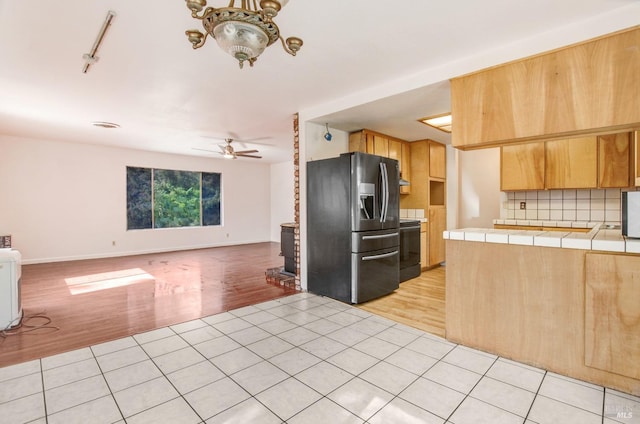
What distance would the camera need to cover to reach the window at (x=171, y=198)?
748 cm

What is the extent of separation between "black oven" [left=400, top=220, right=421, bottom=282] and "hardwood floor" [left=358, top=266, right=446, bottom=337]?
0.18m

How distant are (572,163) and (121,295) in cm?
604

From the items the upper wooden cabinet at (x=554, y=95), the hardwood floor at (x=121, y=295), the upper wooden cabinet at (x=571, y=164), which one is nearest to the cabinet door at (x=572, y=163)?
the upper wooden cabinet at (x=571, y=164)

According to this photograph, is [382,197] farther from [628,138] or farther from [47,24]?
[47,24]

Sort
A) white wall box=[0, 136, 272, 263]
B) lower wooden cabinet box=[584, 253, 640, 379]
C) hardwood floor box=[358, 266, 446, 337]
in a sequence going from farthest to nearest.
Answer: white wall box=[0, 136, 272, 263], hardwood floor box=[358, 266, 446, 337], lower wooden cabinet box=[584, 253, 640, 379]

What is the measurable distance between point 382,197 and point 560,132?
6.17 feet

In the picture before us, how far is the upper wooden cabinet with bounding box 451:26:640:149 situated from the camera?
1.98m

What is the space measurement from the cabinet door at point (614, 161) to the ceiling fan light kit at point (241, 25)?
4.05 meters

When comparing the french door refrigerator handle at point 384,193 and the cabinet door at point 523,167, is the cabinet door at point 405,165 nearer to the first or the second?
the cabinet door at point 523,167

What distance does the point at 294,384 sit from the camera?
6.56 ft

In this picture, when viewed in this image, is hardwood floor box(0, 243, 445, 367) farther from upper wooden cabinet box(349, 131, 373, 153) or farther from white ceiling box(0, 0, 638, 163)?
white ceiling box(0, 0, 638, 163)

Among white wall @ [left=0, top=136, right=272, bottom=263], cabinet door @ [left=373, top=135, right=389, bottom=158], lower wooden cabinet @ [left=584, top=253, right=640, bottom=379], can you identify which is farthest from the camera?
white wall @ [left=0, top=136, right=272, bottom=263]

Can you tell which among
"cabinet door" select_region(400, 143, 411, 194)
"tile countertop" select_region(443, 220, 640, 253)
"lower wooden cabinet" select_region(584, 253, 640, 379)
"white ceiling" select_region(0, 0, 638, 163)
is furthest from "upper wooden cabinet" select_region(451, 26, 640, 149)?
"cabinet door" select_region(400, 143, 411, 194)

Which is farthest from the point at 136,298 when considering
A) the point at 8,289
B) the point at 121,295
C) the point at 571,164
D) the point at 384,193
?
the point at 571,164
